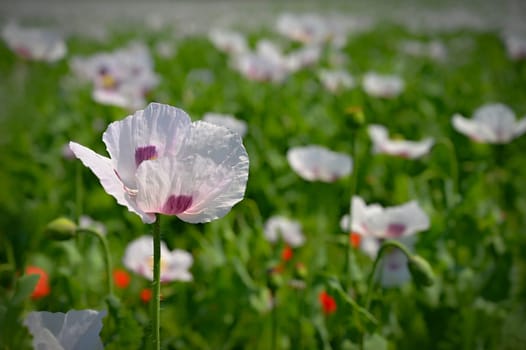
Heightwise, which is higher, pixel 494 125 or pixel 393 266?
pixel 494 125

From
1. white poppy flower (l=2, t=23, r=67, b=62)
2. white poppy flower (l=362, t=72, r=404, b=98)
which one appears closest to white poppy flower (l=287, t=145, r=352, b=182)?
white poppy flower (l=2, t=23, r=67, b=62)

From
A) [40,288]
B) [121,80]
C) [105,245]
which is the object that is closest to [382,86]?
[121,80]

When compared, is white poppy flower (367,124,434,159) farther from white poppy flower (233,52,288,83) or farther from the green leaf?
the green leaf

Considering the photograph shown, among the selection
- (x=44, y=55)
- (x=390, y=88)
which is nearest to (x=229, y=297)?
(x=44, y=55)

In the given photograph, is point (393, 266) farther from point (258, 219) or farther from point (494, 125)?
point (494, 125)

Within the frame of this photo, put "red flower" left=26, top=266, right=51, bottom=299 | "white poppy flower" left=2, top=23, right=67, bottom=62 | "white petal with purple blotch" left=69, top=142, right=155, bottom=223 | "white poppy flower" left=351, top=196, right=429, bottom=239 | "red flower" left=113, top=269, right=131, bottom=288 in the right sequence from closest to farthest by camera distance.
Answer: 1. "white petal with purple blotch" left=69, top=142, right=155, bottom=223
2. "white poppy flower" left=351, top=196, right=429, bottom=239
3. "red flower" left=26, top=266, right=51, bottom=299
4. "red flower" left=113, top=269, right=131, bottom=288
5. "white poppy flower" left=2, top=23, right=67, bottom=62

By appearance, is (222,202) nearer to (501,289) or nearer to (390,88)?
(501,289)
